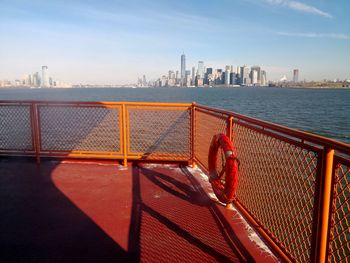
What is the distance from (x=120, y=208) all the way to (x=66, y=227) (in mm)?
776

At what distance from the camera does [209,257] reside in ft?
9.85

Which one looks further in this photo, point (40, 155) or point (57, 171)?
point (40, 155)

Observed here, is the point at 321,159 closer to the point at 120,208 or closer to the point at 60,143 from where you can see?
the point at 120,208

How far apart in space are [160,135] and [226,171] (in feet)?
57.2

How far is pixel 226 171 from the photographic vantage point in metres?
3.62

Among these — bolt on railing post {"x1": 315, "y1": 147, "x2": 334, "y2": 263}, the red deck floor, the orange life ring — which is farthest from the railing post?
bolt on railing post {"x1": 315, "y1": 147, "x2": 334, "y2": 263}

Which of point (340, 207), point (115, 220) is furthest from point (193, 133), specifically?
point (340, 207)

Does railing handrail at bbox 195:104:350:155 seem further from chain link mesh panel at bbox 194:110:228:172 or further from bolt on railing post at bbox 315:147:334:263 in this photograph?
chain link mesh panel at bbox 194:110:228:172

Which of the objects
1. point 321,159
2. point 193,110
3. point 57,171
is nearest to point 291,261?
point 321,159

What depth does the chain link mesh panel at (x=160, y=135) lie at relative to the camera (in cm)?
621

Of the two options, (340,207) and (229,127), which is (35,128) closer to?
(229,127)

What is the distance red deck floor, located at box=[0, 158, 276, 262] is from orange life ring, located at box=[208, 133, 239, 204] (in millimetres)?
275

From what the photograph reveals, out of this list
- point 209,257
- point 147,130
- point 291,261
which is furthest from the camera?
point 147,130

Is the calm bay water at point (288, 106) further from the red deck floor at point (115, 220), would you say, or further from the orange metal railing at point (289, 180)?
the red deck floor at point (115, 220)
